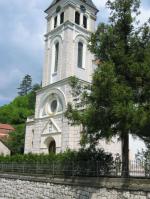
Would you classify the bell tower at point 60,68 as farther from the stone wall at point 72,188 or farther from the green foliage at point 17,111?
the green foliage at point 17,111

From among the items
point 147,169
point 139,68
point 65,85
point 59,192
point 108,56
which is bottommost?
point 59,192

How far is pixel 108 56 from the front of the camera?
14484mm

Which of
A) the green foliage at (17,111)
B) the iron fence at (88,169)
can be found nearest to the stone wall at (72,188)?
the iron fence at (88,169)

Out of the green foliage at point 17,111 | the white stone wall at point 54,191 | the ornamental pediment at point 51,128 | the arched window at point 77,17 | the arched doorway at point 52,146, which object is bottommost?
the white stone wall at point 54,191

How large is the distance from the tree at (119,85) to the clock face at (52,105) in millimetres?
17329

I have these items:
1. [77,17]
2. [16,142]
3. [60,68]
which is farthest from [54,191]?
[16,142]

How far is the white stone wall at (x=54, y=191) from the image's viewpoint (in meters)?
12.6

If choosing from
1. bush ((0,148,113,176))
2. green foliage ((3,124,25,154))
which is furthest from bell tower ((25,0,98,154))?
bush ((0,148,113,176))

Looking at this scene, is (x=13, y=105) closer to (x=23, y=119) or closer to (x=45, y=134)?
(x=23, y=119)

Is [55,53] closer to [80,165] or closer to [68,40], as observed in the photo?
[68,40]

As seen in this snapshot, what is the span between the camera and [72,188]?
15.5 m

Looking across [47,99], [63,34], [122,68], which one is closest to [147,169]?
[122,68]

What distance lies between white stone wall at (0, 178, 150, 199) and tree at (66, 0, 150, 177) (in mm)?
1051

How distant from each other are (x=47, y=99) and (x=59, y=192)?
1898cm
